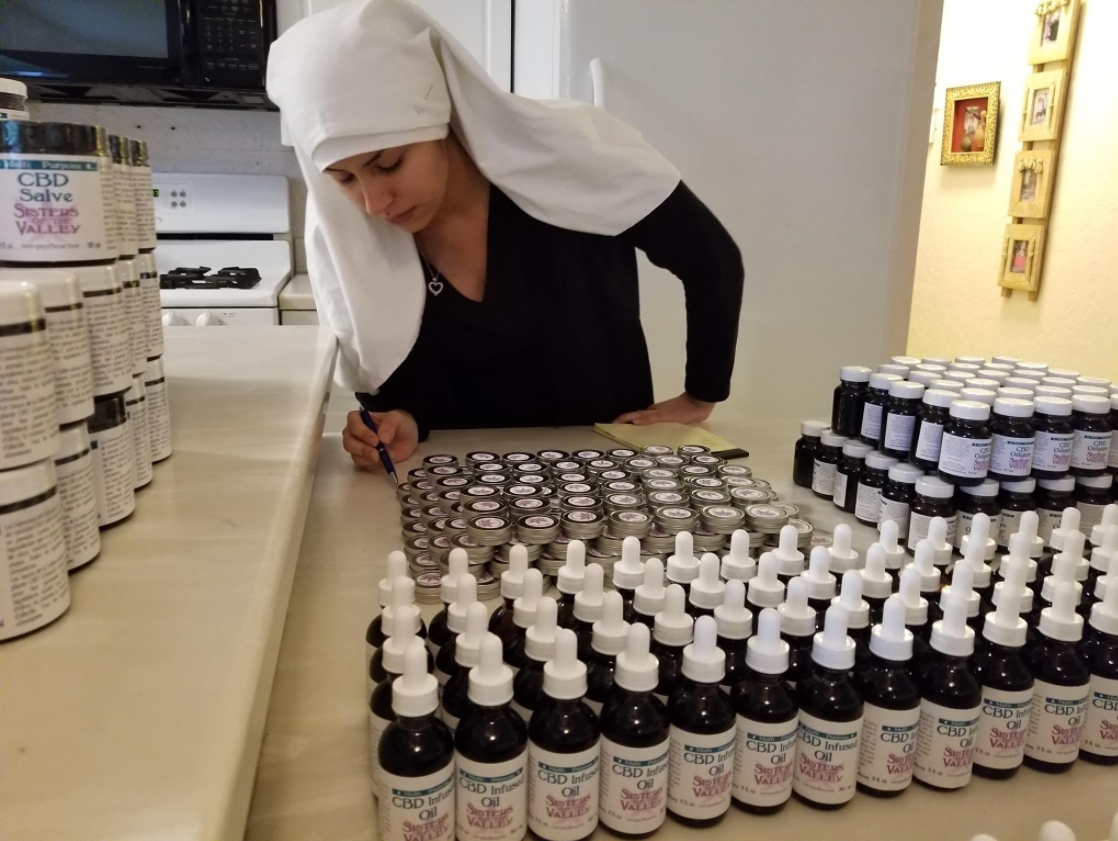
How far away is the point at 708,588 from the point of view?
58cm

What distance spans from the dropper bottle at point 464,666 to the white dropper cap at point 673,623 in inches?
4.4

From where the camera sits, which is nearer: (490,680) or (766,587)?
(490,680)

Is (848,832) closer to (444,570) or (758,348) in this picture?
(444,570)

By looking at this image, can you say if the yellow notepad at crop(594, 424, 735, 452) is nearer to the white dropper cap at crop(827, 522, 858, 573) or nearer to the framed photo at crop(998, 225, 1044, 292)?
the white dropper cap at crop(827, 522, 858, 573)

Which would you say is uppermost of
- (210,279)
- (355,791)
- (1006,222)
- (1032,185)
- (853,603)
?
(1032,185)

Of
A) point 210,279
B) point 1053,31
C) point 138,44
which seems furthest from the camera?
point 1053,31

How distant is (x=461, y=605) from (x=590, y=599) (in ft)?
0.28

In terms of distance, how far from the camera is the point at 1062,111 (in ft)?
8.92

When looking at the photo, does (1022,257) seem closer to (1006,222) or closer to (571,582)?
(1006,222)

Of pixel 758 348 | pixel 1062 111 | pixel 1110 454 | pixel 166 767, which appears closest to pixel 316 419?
pixel 166 767

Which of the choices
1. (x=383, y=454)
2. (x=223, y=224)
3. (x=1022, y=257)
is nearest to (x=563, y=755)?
(x=383, y=454)

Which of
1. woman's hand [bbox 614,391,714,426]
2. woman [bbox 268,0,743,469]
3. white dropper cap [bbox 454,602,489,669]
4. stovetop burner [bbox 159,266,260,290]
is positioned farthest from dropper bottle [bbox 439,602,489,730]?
stovetop burner [bbox 159,266,260,290]

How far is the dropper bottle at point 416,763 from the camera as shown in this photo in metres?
0.44

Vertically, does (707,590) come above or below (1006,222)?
below
